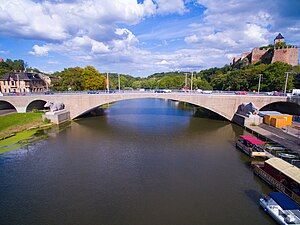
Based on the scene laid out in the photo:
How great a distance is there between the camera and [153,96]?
41.0 metres

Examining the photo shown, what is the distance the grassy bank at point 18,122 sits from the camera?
102ft

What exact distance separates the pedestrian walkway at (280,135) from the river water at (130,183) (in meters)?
Result: 5.68

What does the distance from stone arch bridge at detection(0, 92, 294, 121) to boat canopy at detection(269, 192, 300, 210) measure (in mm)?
28646

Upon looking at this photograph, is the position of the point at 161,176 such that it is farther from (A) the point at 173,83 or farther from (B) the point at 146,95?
(A) the point at 173,83

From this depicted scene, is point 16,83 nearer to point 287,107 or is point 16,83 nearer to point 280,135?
point 280,135

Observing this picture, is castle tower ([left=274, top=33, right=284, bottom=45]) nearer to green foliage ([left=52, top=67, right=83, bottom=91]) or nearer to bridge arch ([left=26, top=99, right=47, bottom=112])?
green foliage ([left=52, top=67, right=83, bottom=91])

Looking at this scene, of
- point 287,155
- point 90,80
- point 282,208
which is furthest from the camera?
point 90,80

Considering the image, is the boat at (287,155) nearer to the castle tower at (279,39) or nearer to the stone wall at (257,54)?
the stone wall at (257,54)

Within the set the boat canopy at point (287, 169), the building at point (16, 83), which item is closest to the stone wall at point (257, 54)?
the boat canopy at point (287, 169)

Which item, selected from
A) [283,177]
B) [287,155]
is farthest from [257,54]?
[283,177]

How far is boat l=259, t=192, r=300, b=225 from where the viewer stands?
1110cm

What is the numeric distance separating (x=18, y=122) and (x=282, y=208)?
40479 millimetres

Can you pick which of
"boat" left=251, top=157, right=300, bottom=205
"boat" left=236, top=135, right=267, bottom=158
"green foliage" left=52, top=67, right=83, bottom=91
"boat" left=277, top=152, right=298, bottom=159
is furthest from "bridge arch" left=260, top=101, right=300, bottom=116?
"green foliage" left=52, top=67, right=83, bottom=91

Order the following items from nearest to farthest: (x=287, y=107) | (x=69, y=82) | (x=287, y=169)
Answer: (x=287, y=169) < (x=287, y=107) < (x=69, y=82)
